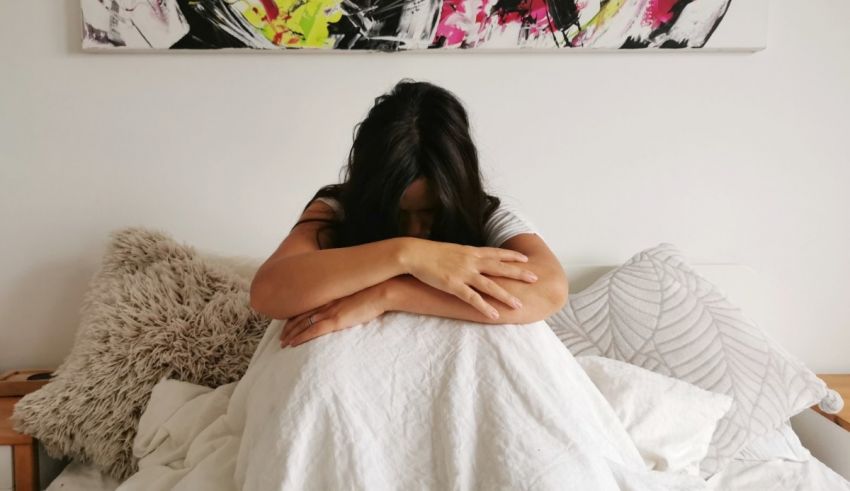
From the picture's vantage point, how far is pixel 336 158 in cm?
184

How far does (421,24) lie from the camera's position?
5.71 feet

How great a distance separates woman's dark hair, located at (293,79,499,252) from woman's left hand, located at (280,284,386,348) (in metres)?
0.23

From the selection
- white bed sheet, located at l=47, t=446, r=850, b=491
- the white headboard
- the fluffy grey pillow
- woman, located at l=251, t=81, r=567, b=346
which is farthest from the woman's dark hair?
white bed sheet, located at l=47, t=446, r=850, b=491

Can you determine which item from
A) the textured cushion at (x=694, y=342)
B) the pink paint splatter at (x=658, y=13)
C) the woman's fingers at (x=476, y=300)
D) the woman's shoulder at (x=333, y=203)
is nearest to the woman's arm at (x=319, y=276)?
the woman's fingers at (x=476, y=300)

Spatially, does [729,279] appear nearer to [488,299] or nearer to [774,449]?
[774,449]

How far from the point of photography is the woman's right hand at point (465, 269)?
1.06 meters

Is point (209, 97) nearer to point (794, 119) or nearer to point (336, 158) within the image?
point (336, 158)

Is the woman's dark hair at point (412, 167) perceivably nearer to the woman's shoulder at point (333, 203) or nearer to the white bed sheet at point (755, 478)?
the woman's shoulder at point (333, 203)

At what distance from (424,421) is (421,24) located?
A: 3.87ft

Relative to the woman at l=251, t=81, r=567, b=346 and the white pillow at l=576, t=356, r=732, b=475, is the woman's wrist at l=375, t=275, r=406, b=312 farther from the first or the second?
the white pillow at l=576, t=356, r=732, b=475

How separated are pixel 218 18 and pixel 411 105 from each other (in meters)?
0.77

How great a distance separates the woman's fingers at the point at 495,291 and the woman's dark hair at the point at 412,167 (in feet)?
0.74

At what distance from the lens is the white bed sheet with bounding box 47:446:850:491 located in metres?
1.31

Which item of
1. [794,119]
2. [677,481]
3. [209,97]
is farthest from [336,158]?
[794,119]
